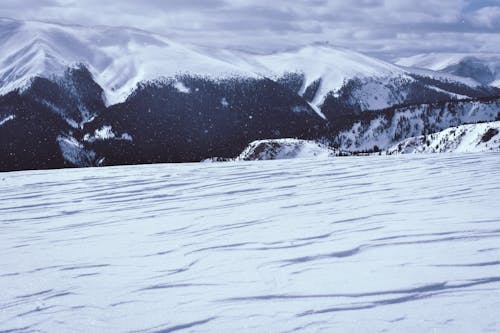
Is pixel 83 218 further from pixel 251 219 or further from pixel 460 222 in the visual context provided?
pixel 460 222

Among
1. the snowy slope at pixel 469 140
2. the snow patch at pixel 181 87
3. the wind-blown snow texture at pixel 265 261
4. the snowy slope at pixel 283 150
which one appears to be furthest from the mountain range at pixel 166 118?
the wind-blown snow texture at pixel 265 261

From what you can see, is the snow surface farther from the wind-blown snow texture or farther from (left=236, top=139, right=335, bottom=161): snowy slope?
the wind-blown snow texture

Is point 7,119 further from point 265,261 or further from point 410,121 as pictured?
point 265,261

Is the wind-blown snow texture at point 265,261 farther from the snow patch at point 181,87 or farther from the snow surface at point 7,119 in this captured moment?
the snow patch at point 181,87

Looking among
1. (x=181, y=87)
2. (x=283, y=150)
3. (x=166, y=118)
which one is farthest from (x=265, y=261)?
(x=181, y=87)

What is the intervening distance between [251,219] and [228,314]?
2.55 metres

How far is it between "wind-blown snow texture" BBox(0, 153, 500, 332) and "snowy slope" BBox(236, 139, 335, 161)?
106ft

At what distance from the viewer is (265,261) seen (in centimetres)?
363

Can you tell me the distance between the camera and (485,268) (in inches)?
118

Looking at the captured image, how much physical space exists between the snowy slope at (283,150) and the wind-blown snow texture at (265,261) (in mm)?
32382

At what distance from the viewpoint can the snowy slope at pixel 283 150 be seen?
39531 mm

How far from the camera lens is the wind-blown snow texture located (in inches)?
104

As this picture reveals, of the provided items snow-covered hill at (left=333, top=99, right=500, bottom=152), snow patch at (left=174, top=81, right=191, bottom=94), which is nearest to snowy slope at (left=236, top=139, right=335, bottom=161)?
snow-covered hill at (left=333, top=99, right=500, bottom=152)

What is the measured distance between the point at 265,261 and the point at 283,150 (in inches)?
1448
